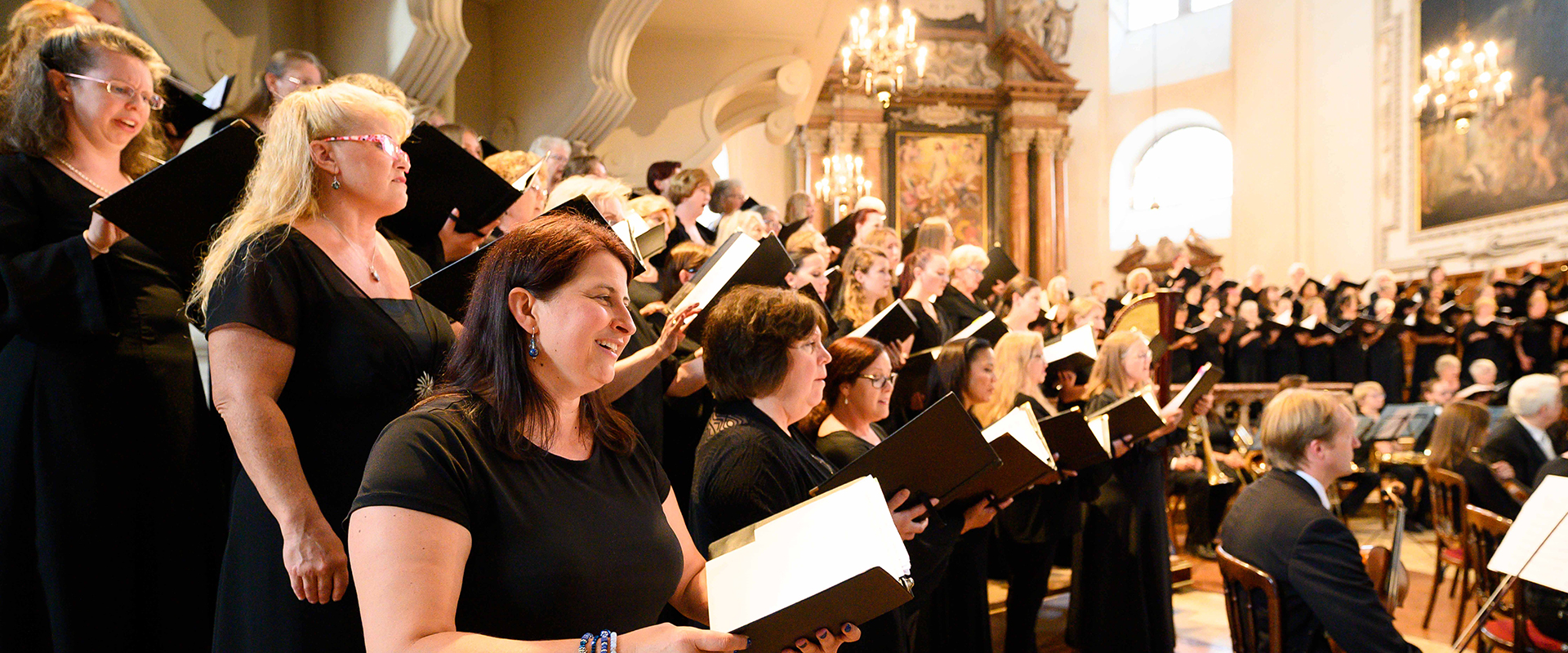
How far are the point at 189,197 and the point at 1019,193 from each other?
16.3 meters

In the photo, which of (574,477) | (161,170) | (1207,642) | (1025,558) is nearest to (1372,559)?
(1025,558)

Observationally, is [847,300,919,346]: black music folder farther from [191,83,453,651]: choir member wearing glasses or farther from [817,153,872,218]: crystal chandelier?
[817,153,872,218]: crystal chandelier

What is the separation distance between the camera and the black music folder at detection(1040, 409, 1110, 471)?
349 centimetres

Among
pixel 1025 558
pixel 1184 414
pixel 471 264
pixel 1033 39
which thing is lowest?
pixel 1025 558

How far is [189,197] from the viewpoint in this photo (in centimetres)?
189

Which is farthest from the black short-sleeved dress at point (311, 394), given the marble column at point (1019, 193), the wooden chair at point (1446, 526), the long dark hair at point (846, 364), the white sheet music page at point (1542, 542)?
the marble column at point (1019, 193)

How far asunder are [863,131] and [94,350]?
15260mm

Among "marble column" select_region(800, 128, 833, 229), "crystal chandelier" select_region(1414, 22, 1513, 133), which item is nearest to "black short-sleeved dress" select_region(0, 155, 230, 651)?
"crystal chandelier" select_region(1414, 22, 1513, 133)

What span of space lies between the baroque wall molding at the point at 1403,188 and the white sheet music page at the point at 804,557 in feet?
48.4

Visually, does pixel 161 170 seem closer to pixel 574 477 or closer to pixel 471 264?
pixel 471 264

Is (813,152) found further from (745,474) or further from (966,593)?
(745,474)

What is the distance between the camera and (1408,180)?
14672 millimetres

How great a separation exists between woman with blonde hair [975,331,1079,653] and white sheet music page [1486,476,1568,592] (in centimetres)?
153

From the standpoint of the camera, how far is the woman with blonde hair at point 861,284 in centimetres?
455
